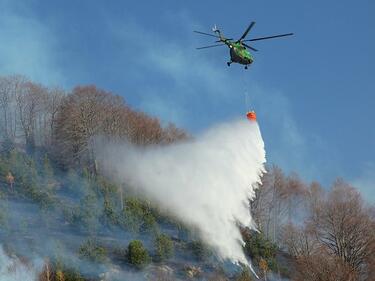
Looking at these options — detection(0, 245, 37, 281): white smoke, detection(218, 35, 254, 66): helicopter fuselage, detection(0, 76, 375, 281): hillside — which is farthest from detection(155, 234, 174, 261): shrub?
detection(218, 35, 254, 66): helicopter fuselage

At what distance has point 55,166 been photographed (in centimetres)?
6919

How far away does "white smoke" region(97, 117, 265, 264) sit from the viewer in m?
49.6

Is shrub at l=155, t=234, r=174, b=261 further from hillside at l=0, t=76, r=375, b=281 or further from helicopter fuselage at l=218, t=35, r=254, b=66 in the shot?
helicopter fuselage at l=218, t=35, r=254, b=66

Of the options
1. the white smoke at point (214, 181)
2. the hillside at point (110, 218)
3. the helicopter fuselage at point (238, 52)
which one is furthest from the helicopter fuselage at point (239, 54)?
the hillside at point (110, 218)

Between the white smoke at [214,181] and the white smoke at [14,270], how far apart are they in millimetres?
13598

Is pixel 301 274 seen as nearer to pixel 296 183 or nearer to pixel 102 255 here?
pixel 102 255

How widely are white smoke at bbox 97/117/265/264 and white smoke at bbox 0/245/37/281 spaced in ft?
44.6

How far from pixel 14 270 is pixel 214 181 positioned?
56.2ft

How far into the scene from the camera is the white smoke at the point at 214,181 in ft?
163

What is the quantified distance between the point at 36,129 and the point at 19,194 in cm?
2568

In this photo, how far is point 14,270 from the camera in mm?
45562

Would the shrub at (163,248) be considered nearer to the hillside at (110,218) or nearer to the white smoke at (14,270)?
the hillside at (110,218)

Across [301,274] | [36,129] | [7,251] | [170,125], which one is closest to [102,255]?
[7,251]

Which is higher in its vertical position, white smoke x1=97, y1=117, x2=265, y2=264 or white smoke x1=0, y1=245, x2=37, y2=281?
white smoke x1=97, y1=117, x2=265, y2=264
